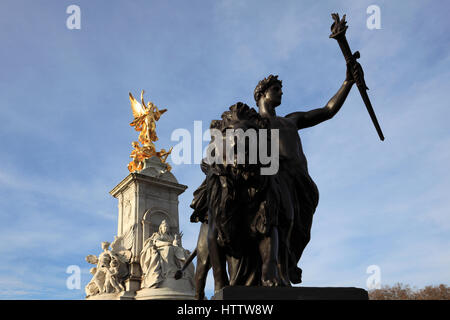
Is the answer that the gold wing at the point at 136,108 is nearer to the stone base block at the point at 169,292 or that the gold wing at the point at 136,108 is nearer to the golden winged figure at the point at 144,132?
the golden winged figure at the point at 144,132

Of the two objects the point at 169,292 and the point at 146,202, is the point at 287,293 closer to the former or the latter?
the point at 169,292

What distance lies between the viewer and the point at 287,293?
3537 millimetres

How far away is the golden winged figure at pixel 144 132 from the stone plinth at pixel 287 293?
52.1 ft

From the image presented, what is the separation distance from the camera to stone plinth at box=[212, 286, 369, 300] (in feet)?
11.3

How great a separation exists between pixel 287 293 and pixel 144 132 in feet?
57.5

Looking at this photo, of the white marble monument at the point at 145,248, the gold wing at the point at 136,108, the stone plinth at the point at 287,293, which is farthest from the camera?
the gold wing at the point at 136,108

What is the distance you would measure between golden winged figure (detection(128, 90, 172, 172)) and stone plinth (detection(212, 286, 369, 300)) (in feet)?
52.1

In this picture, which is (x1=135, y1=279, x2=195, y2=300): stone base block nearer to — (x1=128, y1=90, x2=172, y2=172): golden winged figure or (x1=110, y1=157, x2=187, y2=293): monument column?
(x1=110, y1=157, x2=187, y2=293): monument column

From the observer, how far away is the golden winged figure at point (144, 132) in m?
19.3

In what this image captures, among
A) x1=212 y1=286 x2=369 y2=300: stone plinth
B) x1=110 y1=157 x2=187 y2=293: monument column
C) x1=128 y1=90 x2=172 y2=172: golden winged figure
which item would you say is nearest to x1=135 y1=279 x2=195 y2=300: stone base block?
x1=110 y1=157 x2=187 y2=293: monument column

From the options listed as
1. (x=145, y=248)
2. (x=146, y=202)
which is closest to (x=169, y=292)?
(x=145, y=248)

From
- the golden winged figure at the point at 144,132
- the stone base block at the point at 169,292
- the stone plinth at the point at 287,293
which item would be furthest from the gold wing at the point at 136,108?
the stone plinth at the point at 287,293
